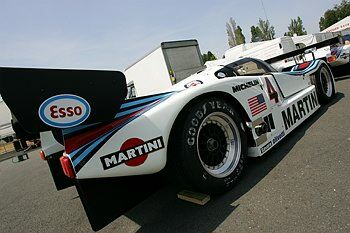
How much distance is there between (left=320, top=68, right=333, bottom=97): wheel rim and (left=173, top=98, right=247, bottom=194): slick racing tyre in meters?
2.90

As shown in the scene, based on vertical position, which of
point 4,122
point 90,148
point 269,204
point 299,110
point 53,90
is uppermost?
point 4,122

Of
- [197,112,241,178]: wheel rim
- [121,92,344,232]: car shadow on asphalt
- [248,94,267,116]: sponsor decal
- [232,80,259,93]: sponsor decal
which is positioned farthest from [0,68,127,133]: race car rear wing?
[248,94,267,116]: sponsor decal

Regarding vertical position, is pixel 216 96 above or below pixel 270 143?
above

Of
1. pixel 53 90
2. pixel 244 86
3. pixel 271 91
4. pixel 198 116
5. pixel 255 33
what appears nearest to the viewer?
pixel 53 90

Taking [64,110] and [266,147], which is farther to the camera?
[266,147]

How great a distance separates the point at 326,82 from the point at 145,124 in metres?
4.10

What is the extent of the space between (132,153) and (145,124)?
238 millimetres

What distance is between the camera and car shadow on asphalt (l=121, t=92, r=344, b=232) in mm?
2268

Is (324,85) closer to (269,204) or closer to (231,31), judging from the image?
(269,204)

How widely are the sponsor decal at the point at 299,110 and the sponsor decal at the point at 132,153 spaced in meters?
1.88

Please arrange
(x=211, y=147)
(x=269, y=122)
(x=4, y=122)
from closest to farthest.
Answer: (x=211, y=147) → (x=269, y=122) → (x=4, y=122)

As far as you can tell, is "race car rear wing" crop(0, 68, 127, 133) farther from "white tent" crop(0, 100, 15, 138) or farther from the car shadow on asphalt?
"white tent" crop(0, 100, 15, 138)

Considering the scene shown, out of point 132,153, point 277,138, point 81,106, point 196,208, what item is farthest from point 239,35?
point 81,106

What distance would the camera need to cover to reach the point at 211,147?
104 inches
